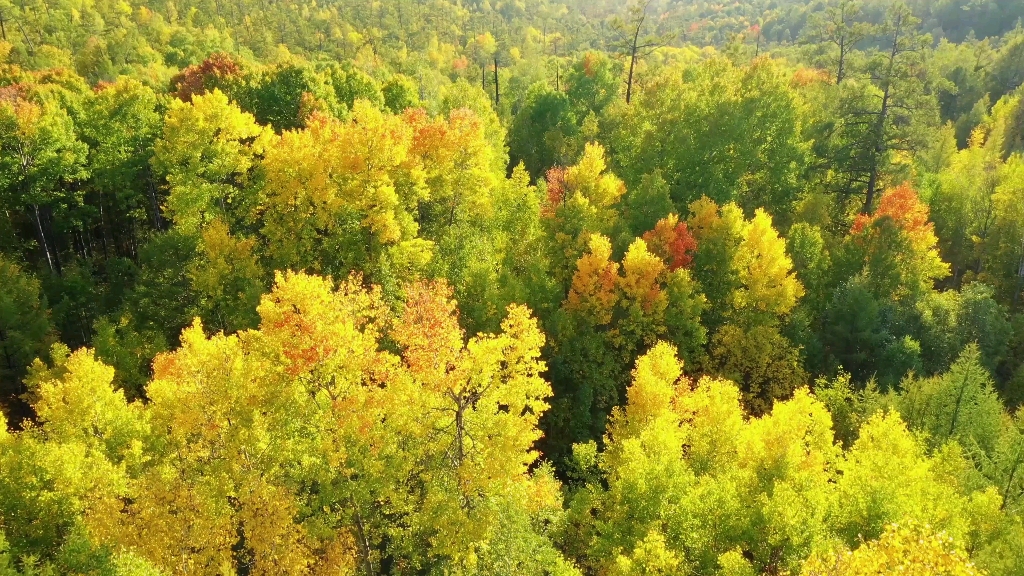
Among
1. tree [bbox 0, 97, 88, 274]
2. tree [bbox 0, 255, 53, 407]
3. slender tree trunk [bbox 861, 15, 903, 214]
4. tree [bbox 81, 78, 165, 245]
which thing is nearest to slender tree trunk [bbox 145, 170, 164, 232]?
tree [bbox 81, 78, 165, 245]

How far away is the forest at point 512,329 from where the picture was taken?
76.6 ft

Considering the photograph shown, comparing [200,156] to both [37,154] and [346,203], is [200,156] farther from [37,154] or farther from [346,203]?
[37,154]

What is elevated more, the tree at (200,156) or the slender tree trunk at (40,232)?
the tree at (200,156)

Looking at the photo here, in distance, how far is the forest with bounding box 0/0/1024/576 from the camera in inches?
920

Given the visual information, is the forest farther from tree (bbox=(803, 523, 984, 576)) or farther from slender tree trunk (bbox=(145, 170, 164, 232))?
slender tree trunk (bbox=(145, 170, 164, 232))

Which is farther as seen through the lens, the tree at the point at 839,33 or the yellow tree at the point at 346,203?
the tree at the point at 839,33

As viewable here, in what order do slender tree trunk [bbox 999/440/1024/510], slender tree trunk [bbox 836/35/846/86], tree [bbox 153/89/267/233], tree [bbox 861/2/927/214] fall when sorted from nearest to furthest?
1. slender tree trunk [bbox 999/440/1024/510]
2. tree [bbox 153/89/267/233]
3. tree [bbox 861/2/927/214]
4. slender tree trunk [bbox 836/35/846/86]

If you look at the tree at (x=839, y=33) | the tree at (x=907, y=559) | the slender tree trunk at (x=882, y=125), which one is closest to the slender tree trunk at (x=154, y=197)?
the tree at (x=907, y=559)

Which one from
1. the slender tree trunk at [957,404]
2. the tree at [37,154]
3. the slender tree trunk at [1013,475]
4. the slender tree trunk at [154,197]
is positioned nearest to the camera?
the slender tree trunk at [1013,475]

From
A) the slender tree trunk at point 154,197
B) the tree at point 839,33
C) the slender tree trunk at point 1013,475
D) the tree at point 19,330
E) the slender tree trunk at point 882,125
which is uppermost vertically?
the tree at point 839,33

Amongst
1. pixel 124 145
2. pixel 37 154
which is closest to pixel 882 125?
pixel 124 145

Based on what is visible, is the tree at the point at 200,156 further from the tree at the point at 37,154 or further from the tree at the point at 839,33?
the tree at the point at 839,33

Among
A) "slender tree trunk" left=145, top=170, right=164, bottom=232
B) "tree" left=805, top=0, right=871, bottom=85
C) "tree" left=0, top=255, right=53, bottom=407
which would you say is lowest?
"tree" left=0, top=255, right=53, bottom=407

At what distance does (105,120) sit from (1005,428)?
60.0m
